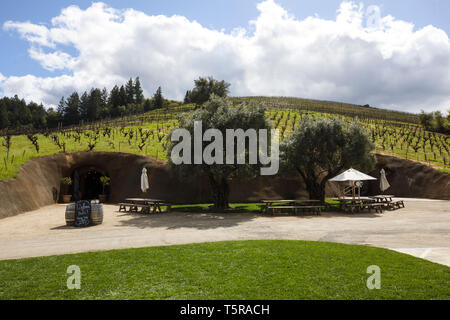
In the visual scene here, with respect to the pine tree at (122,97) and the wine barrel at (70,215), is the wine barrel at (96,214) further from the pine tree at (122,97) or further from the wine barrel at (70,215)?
the pine tree at (122,97)

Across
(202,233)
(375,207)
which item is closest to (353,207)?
(375,207)

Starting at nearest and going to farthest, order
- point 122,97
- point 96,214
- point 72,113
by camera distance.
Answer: point 96,214 < point 72,113 < point 122,97

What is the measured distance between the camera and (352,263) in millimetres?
6762

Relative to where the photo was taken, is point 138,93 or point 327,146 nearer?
point 327,146

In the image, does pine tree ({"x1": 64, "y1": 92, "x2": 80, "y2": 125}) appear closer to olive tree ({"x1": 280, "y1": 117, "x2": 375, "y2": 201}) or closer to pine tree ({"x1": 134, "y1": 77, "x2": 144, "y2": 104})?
pine tree ({"x1": 134, "y1": 77, "x2": 144, "y2": 104})

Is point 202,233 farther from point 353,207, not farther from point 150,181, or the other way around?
point 150,181

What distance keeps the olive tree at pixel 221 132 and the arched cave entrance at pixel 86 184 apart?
414 inches

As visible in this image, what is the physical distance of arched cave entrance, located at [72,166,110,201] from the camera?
1013 inches

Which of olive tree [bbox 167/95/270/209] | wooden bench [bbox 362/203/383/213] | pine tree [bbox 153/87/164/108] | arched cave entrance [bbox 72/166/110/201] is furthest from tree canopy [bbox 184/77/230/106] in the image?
pine tree [bbox 153/87/164/108]

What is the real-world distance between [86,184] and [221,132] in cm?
1774

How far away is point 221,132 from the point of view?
18219 mm

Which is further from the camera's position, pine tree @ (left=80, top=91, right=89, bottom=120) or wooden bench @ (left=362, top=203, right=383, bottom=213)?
pine tree @ (left=80, top=91, right=89, bottom=120)

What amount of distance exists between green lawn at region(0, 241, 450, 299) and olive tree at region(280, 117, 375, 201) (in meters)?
13.2
